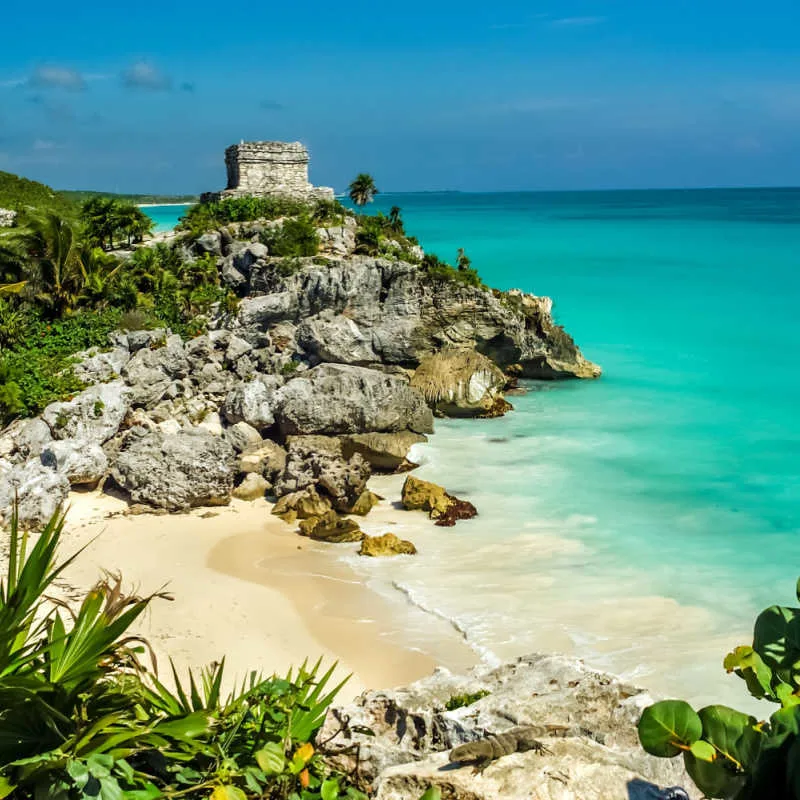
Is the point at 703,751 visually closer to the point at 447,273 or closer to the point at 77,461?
the point at 77,461

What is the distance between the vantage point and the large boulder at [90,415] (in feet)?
46.4

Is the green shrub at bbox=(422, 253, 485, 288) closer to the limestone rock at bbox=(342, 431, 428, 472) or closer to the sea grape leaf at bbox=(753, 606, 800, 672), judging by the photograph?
the limestone rock at bbox=(342, 431, 428, 472)

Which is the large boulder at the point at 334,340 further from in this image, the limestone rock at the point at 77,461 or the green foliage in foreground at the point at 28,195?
the green foliage in foreground at the point at 28,195

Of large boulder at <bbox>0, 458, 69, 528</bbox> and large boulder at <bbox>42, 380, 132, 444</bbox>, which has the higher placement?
large boulder at <bbox>42, 380, 132, 444</bbox>

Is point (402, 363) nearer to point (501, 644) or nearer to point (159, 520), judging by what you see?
point (159, 520)

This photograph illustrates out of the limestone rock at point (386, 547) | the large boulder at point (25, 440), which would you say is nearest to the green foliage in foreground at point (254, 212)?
the large boulder at point (25, 440)

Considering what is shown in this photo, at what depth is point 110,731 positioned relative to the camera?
329 cm

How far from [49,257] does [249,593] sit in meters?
11.6

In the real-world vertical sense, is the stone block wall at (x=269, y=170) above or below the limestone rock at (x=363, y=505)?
above

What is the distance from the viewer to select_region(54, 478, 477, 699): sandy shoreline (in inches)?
339

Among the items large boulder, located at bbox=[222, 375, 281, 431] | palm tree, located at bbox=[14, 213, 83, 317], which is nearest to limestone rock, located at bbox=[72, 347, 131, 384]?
palm tree, located at bbox=[14, 213, 83, 317]

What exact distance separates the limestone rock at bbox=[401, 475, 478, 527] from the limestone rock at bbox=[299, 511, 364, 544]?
1165mm

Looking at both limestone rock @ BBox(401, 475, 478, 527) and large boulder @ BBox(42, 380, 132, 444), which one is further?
large boulder @ BBox(42, 380, 132, 444)

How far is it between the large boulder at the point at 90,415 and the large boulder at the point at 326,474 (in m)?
3.33
